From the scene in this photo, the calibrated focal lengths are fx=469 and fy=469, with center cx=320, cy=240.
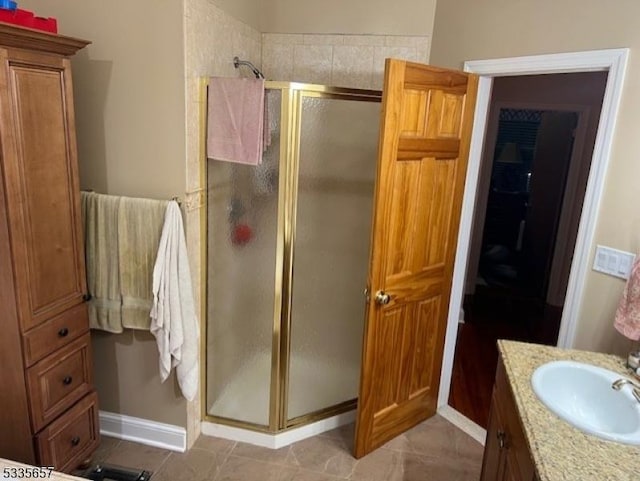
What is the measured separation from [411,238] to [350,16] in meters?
1.37

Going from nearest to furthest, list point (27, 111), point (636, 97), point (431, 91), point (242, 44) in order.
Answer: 1. point (27, 111)
2. point (636, 97)
3. point (431, 91)
4. point (242, 44)

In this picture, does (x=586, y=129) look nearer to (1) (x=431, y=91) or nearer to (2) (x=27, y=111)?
(1) (x=431, y=91)

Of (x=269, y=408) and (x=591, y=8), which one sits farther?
(x=269, y=408)

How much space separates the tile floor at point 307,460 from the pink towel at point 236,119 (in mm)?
1509

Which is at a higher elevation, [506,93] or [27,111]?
[506,93]

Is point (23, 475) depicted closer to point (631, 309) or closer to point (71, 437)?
point (71, 437)

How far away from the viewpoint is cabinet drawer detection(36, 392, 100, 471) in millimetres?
1908

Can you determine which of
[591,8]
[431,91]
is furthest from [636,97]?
[431,91]

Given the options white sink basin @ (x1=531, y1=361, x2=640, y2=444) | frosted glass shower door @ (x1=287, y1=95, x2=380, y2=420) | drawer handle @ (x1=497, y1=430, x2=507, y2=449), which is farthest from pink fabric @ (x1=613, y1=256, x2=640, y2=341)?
frosted glass shower door @ (x1=287, y1=95, x2=380, y2=420)

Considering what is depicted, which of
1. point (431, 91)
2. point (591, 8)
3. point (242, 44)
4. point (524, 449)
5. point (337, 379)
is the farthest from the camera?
point (337, 379)

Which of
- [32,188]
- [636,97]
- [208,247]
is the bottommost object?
[208,247]

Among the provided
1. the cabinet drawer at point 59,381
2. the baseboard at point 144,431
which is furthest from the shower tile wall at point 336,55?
the baseboard at point 144,431

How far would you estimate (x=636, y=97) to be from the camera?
1.79 meters

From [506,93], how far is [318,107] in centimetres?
266
